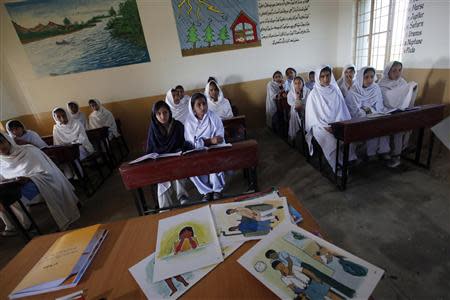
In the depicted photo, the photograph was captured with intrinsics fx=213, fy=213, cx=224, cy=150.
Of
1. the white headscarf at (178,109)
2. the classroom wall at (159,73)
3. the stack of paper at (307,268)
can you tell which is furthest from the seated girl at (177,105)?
the stack of paper at (307,268)

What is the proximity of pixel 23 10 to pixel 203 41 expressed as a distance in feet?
11.9

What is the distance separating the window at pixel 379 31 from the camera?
11.3ft

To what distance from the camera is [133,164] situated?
1776 millimetres

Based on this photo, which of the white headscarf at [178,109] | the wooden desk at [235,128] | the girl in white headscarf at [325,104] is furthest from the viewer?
the white headscarf at [178,109]

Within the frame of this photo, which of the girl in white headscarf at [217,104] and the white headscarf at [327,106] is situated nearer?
the white headscarf at [327,106]

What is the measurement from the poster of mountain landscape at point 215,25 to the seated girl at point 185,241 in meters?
4.81

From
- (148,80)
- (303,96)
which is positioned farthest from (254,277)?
(148,80)

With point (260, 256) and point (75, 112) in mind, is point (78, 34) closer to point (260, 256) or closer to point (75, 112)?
point (75, 112)

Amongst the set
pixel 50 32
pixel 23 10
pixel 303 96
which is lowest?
pixel 303 96

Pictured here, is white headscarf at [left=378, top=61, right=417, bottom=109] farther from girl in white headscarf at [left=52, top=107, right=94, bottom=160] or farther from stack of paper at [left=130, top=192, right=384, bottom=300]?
girl in white headscarf at [left=52, top=107, right=94, bottom=160]

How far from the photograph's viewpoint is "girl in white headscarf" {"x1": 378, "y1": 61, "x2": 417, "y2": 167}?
2.75 meters

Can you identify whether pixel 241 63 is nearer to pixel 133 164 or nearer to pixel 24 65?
pixel 133 164

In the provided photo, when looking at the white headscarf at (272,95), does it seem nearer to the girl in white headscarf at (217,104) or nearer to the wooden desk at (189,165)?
the girl in white headscarf at (217,104)

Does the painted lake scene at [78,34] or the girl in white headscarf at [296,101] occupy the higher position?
the painted lake scene at [78,34]
